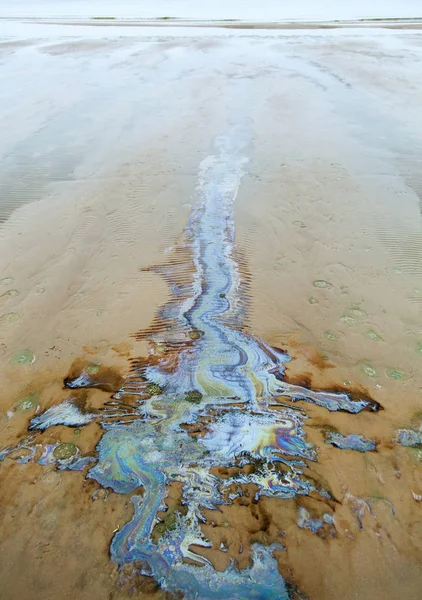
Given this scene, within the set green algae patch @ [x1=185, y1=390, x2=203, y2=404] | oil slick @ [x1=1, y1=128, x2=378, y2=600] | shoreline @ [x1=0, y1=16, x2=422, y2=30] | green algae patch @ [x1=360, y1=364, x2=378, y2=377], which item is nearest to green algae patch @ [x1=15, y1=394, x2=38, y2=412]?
oil slick @ [x1=1, y1=128, x2=378, y2=600]

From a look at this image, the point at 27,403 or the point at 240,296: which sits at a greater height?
the point at 240,296

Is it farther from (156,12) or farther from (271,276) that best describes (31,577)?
(156,12)

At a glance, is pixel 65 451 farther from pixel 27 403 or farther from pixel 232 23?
pixel 232 23

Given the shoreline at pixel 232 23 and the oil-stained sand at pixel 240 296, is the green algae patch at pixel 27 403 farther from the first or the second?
the shoreline at pixel 232 23

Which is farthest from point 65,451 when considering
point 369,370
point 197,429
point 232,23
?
point 232,23

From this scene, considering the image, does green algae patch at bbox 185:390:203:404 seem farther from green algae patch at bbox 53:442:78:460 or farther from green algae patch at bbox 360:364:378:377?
green algae patch at bbox 360:364:378:377

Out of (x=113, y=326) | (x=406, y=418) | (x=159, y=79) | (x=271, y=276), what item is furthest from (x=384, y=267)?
(x=159, y=79)
